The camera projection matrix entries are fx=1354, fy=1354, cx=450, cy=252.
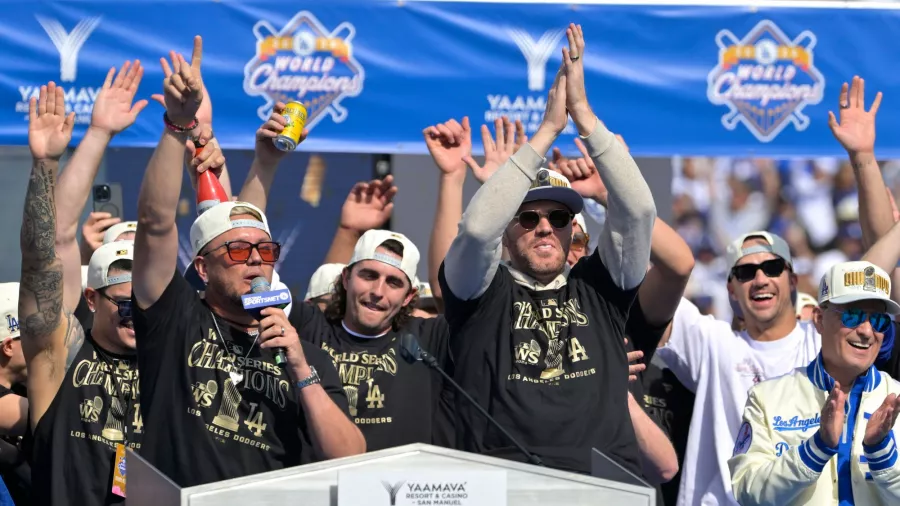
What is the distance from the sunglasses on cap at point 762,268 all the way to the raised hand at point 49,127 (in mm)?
2966

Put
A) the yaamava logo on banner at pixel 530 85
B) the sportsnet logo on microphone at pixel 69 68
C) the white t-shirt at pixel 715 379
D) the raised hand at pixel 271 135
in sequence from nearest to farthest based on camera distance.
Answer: the raised hand at pixel 271 135 < the white t-shirt at pixel 715 379 < the sportsnet logo on microphone at pixel 69 68 < the yaamava logo on banner at pixel 530 85

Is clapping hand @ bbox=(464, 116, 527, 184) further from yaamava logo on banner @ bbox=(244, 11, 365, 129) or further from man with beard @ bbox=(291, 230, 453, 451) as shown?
yaamava logo on banner @ bbox=(244, 11, 365, 129)

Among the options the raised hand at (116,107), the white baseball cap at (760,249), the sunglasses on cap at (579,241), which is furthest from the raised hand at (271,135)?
the white baseball cap at (760,249)

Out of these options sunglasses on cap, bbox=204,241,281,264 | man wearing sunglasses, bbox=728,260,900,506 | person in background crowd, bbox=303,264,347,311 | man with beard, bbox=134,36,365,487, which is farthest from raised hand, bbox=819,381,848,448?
person in background crowd, bbox=303,264,347,311

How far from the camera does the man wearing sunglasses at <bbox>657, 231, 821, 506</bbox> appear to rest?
591 centimetres

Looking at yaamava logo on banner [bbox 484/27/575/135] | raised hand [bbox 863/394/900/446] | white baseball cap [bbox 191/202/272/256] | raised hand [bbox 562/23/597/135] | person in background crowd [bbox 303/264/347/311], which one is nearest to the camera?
raised hand [bbox 863/394/900/446]

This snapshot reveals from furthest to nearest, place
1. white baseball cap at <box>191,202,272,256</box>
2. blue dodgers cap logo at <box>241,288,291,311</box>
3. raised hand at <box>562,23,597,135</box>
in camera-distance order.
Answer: raised hand at <box>562,23,597,135</box> → white baseball cap at <box>191,202,272,256</box> → blue dodgers cap logo at <box>241,288,291,311</box>

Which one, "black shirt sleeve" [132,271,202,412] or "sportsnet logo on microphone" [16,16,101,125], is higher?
"sportsnet logo on microphone" [16,16,101,125]

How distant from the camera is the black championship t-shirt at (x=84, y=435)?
4.75 meters

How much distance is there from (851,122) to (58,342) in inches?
143

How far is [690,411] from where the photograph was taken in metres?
6.15

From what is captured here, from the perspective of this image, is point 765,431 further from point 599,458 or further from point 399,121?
point 399,121

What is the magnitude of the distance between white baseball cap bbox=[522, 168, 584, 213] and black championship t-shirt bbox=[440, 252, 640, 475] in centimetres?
21

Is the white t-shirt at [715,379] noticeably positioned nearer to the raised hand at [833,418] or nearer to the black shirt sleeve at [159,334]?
the raised hand at [833,418]
